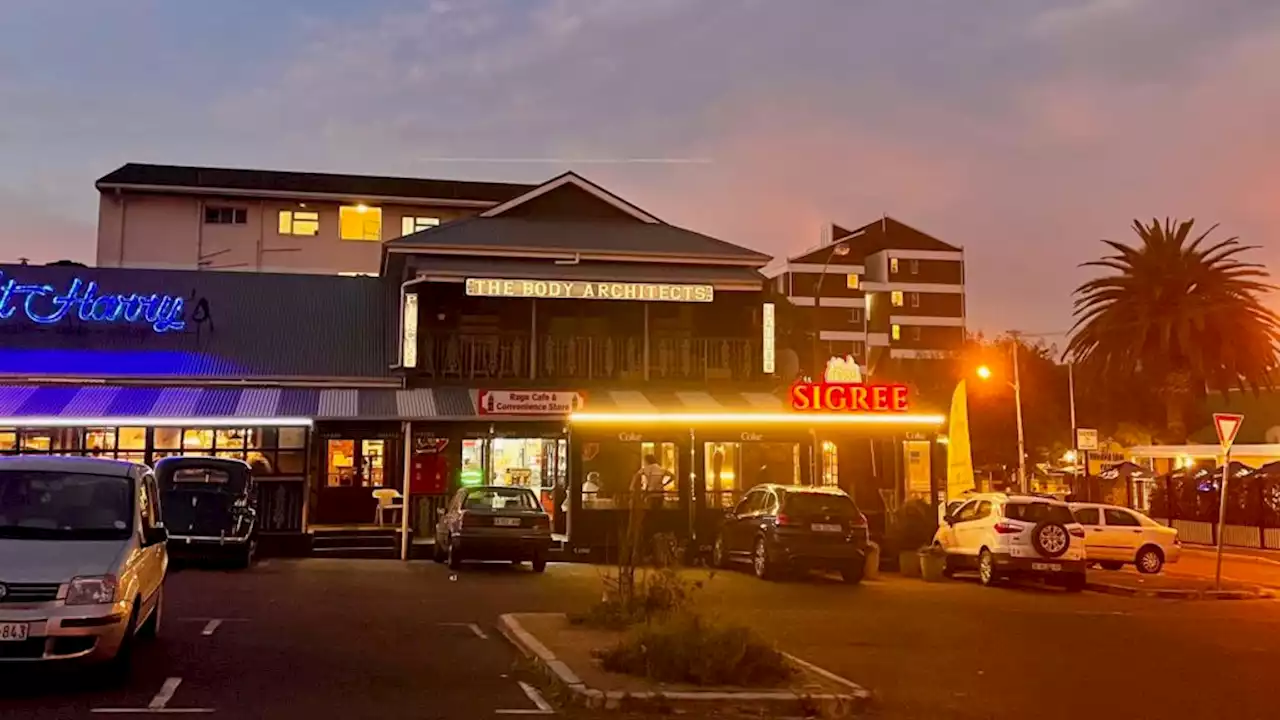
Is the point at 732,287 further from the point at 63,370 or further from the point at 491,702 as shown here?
the point at 491,702

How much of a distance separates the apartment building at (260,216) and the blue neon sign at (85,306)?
36.7 feet

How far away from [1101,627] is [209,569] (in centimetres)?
1478

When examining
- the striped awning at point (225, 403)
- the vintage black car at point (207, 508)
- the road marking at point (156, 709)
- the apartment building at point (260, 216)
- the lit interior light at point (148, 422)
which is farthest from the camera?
the apartment building at point (260, 216)

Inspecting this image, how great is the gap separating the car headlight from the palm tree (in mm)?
39382

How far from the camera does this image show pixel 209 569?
70.3 feet

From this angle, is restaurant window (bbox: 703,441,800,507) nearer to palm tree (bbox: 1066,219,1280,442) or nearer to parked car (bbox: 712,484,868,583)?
parked car (bbox: 712,484,868,583)

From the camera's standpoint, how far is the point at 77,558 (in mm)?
9516

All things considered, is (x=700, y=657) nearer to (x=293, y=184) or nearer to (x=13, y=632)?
(x=13, y=632)

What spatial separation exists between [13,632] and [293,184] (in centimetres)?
3503

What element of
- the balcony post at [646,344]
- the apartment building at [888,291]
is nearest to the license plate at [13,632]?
the balcony post at [646,344]

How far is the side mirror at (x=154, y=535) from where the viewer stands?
10.6 meters

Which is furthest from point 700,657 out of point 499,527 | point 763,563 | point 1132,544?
point 1132,544

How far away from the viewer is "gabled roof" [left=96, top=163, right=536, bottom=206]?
133 ft

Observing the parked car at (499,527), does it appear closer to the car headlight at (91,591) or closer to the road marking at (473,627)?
the road marking at (473,627)
